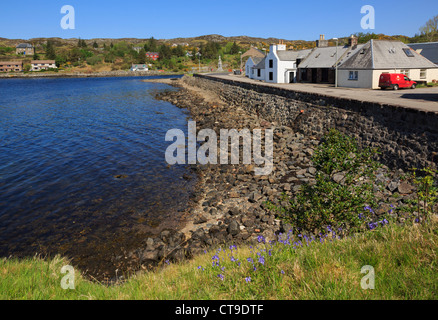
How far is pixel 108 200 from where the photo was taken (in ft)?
54.2

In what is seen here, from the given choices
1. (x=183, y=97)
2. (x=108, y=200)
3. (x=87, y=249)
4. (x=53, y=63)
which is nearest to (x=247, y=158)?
(x=108, y=200)

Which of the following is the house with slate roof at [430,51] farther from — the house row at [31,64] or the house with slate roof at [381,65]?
the house row at [31,64]

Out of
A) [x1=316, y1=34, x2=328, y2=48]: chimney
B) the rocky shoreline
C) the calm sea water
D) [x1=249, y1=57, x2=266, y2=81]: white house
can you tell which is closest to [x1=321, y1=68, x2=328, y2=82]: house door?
[x1=316, y1=34, x2=328, y2=48]: chimney

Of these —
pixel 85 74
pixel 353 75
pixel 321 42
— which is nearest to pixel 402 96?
pixel 353 75

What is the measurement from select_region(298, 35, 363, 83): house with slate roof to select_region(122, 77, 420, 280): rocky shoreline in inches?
864

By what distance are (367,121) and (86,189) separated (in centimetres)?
1868

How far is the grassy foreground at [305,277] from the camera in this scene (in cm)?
498

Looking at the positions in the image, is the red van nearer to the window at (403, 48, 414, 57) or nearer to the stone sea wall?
the window at (403, 48, 414, 57)

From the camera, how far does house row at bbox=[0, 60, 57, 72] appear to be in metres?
183

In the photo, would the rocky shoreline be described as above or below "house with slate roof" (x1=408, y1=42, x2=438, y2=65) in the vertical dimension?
below

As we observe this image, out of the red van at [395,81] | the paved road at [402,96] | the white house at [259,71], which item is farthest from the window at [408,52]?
the white house at [259,71]

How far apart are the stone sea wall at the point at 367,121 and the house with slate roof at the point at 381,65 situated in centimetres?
1091

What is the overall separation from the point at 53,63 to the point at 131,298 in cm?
22289

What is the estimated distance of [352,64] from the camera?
36.5 metres
